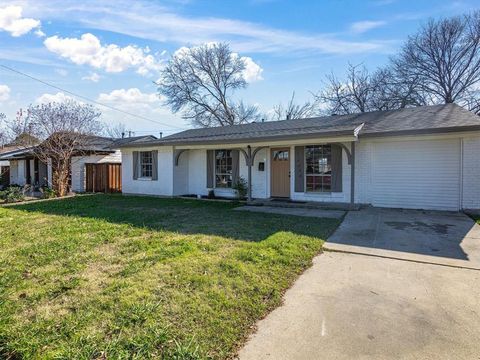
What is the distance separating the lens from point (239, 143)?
11.7 metres

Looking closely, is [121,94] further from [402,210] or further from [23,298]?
[23,298]

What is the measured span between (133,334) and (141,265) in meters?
1.81

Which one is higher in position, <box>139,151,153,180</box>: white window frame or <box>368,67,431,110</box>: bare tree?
<box>368,67,431,110</box>: bare tree

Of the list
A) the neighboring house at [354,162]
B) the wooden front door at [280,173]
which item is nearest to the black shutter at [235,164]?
the neighboring house at [354,162]

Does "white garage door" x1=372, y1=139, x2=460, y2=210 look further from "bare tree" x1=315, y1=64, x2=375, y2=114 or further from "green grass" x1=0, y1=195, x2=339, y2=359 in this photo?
"bare tree" x1=315, y1=64, x2=375, y2=114

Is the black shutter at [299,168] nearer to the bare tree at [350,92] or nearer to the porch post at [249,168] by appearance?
the porch post at [249,168]

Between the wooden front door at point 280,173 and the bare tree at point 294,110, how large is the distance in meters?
18.0

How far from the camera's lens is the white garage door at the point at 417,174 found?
945 cm

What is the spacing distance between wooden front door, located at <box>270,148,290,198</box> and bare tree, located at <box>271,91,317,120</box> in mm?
A: 17979

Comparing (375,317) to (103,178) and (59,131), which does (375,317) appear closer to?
(59,131)

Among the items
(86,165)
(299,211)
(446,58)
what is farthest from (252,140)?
(446,58)

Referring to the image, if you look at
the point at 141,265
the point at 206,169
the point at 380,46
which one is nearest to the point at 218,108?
the point at 380,46

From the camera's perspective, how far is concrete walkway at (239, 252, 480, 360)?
2650 mm

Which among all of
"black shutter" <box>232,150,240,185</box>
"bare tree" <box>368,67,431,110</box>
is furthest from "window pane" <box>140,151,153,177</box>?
"bare tree" <box>368,67,431,110</box>
